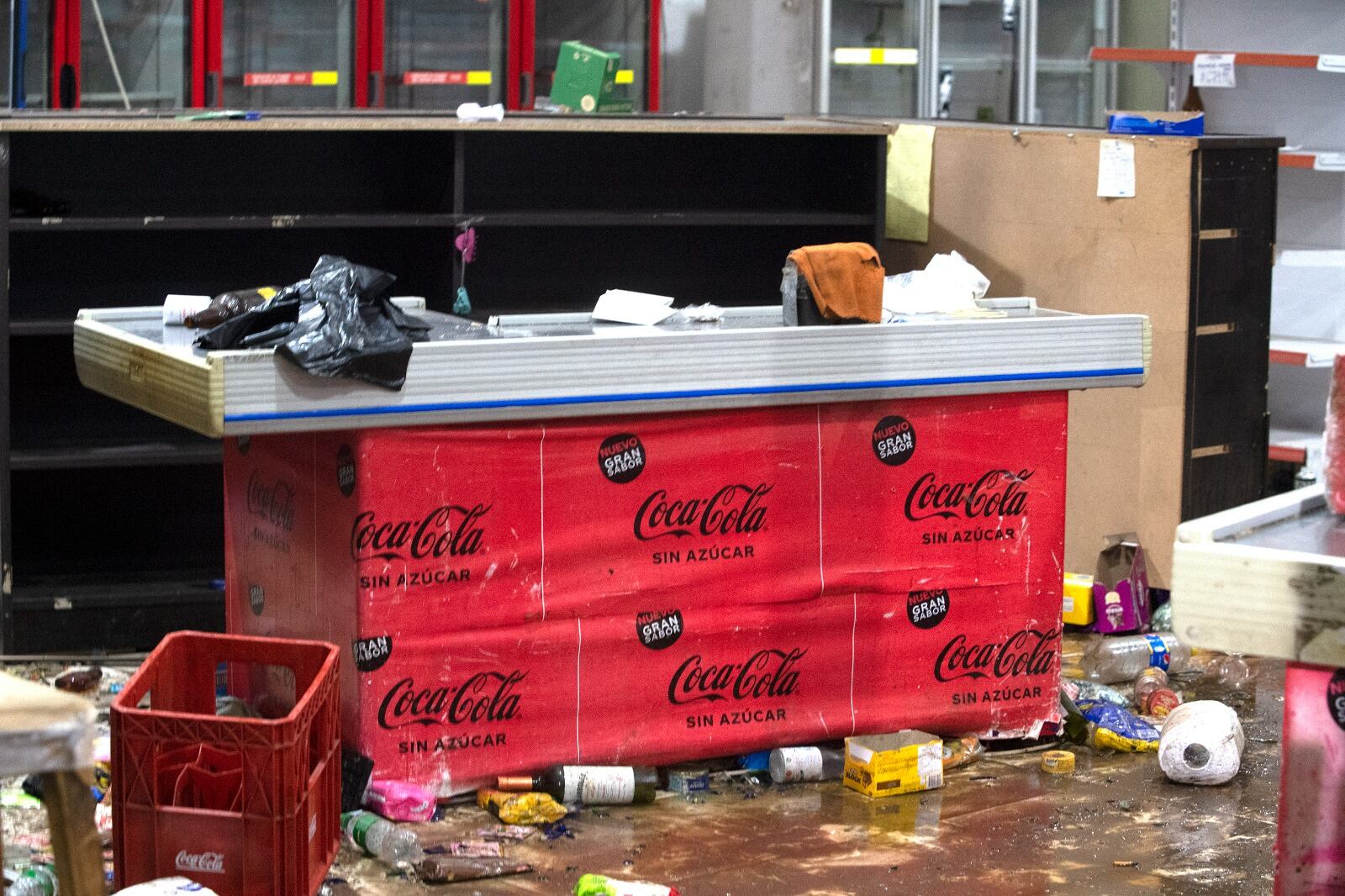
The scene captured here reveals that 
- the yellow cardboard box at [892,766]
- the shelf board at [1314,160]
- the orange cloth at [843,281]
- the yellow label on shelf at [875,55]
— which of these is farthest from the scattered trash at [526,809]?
the yellow label on shelf at [875,55]

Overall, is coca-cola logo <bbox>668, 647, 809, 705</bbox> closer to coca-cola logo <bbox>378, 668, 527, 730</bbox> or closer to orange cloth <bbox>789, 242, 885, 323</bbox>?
coca-cola logo <bbox>378, 668, 527, 730</bbox>

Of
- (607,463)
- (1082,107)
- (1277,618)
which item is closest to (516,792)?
(607,463)

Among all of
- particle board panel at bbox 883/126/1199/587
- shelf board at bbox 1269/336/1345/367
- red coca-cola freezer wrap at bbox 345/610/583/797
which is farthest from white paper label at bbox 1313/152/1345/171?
red coca-cola freezer wrap at bbox 345/610/583/797

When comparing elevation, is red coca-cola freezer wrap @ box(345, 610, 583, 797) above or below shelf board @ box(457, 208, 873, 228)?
below

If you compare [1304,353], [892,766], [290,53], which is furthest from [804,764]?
[290,53]

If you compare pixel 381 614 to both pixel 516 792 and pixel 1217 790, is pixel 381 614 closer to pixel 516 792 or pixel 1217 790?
pixel 516 792

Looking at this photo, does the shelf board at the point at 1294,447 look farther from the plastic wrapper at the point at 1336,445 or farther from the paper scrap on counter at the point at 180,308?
the paper scrap on counter at the point at 180,308

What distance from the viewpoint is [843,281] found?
371cm

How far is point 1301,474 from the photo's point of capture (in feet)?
19.6

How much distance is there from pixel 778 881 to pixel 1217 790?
41.3 inches

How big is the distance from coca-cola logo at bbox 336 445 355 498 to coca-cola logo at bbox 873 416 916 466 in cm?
110

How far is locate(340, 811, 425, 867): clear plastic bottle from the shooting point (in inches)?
130

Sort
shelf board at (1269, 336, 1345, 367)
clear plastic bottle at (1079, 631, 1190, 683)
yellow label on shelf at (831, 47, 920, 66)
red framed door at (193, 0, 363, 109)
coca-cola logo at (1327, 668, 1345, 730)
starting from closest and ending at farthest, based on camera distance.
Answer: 1. coca-cola logo at (1327, 668, 1345, 730)
2. clear plastic bottle at (1079, 631, 1190, 683)
3. shelf board at (1269, 336, 1345, 367)
4. red framed door at (193, 0, 363, 109)
5. yellow label on shelf at (831, 47, 920, 66)

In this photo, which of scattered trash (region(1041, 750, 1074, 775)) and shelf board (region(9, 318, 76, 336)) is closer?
scattered trash (region(1041, 750, 1074, 775))
